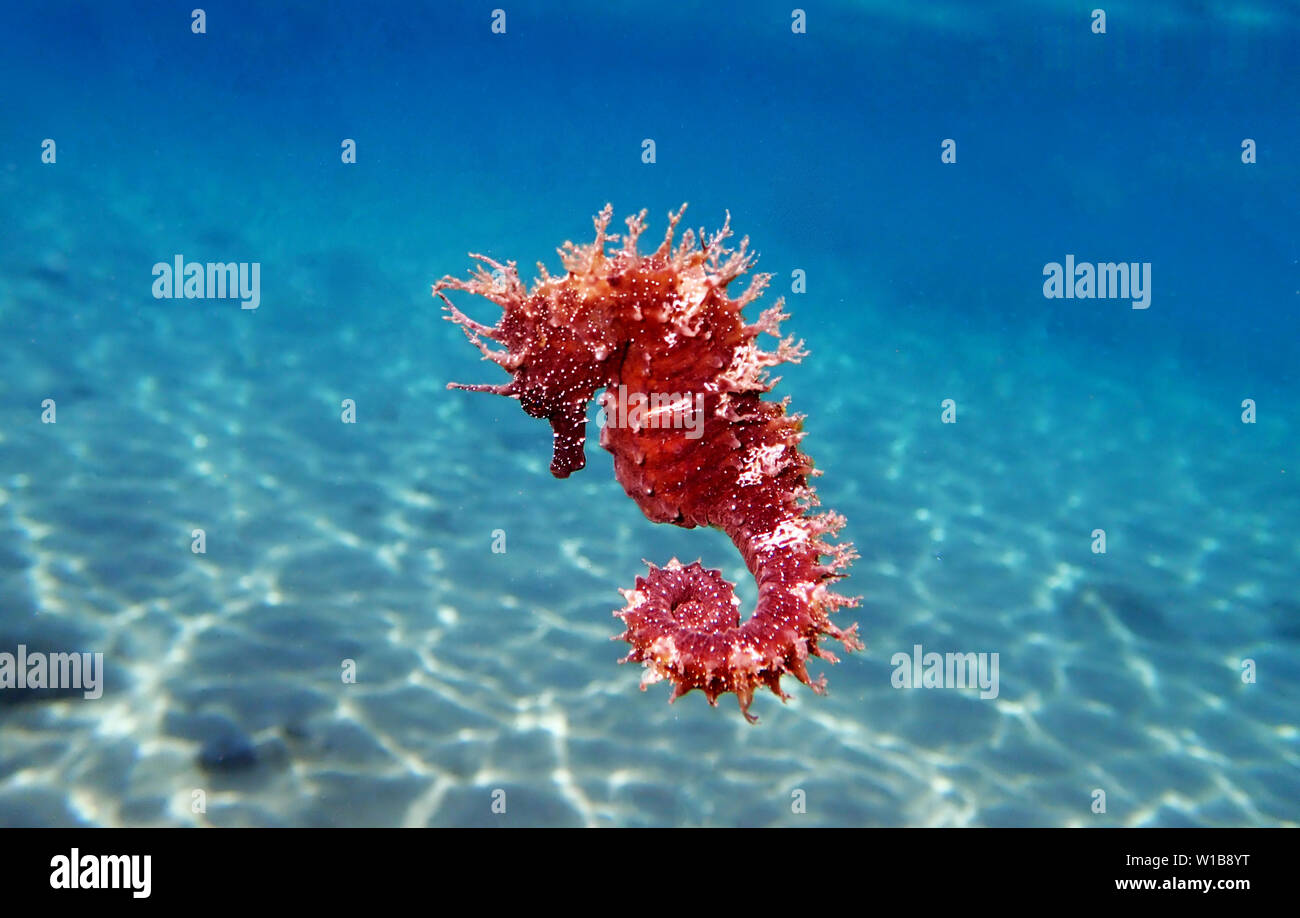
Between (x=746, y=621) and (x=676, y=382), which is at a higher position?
(x=676, y=382)

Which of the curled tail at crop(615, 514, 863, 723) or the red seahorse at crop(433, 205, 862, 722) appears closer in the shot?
the curled tail at crop(615, 514, 863, 723)

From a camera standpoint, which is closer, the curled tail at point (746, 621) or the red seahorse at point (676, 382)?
the curled tail at point (746, 621)

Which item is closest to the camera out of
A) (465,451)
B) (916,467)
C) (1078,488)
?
(465,451)

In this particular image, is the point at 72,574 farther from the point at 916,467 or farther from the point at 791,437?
the point at 916,467

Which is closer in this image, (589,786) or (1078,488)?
(589,786)

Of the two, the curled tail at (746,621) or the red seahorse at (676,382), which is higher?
the red seahorse at (676,382)

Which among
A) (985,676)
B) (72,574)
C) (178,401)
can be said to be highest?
(178,401)

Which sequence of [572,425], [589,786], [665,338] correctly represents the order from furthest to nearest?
1. [589,786]
2. [572,425]
3. [665,338]

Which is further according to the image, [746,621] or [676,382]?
[676,382]

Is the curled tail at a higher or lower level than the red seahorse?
lower

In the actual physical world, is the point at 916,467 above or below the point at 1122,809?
above

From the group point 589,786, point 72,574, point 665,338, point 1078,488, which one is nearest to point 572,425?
point 665,338
